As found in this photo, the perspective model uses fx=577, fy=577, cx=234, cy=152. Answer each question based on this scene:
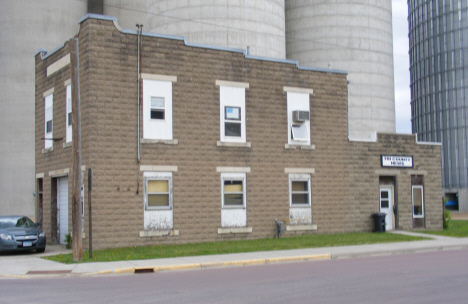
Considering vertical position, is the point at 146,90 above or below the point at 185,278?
above

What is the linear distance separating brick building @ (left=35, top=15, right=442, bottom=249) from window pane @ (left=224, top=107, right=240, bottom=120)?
0.14ft

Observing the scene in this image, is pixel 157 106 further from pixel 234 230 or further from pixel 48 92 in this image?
pixel 234 230

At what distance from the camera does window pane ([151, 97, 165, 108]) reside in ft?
76.2

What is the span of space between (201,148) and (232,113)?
7.15 feet

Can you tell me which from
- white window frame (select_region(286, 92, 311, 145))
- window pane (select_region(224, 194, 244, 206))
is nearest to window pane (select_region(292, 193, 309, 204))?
white window frame (select_region(286, 92, 311, 145))

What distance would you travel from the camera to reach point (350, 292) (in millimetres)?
11555

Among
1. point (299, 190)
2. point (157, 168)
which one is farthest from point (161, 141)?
point (299, 190)

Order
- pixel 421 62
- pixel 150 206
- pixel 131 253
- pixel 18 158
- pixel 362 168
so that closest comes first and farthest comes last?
1. pixel 131 253
2. pixel 150 206
3. pixel 362 168
4. pixel 18 158
5. pixel 421 62

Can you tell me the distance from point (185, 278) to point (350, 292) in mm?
4594

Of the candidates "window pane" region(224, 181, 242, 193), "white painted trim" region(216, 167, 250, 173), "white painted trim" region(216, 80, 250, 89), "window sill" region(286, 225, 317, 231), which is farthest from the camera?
"window sill" region(286, 225, 317, 231)

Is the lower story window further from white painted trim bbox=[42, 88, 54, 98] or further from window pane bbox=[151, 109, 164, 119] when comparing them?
white painted trim bbox=[42, 88, 54, 98]

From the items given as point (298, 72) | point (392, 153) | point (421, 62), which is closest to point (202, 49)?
point (298, 72)

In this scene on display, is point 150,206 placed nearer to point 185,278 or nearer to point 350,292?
point 185,278

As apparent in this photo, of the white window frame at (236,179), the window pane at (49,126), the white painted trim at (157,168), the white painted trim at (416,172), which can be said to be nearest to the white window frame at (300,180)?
the white window frame at (236,179)
